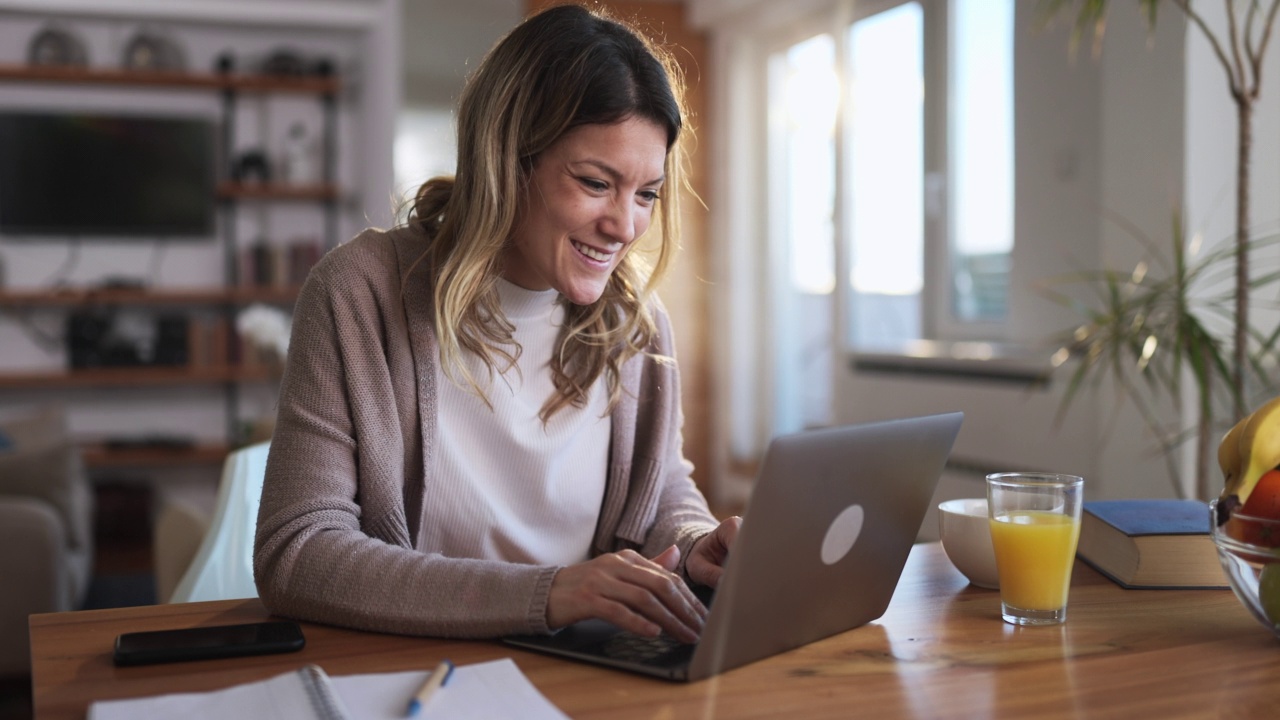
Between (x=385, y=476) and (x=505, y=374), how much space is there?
249 mm

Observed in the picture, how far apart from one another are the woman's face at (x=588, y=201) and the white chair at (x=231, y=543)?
52 centimetres

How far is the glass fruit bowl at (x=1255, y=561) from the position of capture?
36.3 inches

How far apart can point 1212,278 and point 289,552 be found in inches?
99.1

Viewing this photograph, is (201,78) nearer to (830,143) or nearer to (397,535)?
(830,143)

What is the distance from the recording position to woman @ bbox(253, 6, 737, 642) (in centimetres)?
112

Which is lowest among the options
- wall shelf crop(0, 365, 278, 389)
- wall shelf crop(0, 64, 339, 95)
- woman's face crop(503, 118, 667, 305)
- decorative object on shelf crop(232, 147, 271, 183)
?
wall shelf crop(0, 365, 278, 389)

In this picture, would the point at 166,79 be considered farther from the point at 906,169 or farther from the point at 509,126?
the point at 509,126

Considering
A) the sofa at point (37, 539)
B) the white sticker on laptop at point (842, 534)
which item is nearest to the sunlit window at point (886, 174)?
the sofa at point (37, 539)

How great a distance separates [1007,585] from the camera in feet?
3.40

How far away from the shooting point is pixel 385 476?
124cm

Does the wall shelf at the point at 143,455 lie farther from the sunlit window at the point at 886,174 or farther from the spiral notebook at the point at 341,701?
the spiral notebook at the point at 341,701

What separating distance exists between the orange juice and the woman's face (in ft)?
1.86

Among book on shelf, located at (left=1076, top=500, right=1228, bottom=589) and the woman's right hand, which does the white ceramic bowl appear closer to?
book on shelf, located at (left=1076, top=500, right=1228, bottom=589)

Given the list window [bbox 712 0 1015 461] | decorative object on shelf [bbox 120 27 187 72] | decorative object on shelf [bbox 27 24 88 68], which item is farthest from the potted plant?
decorative object on shelf [bbox 27 24 88 68]
